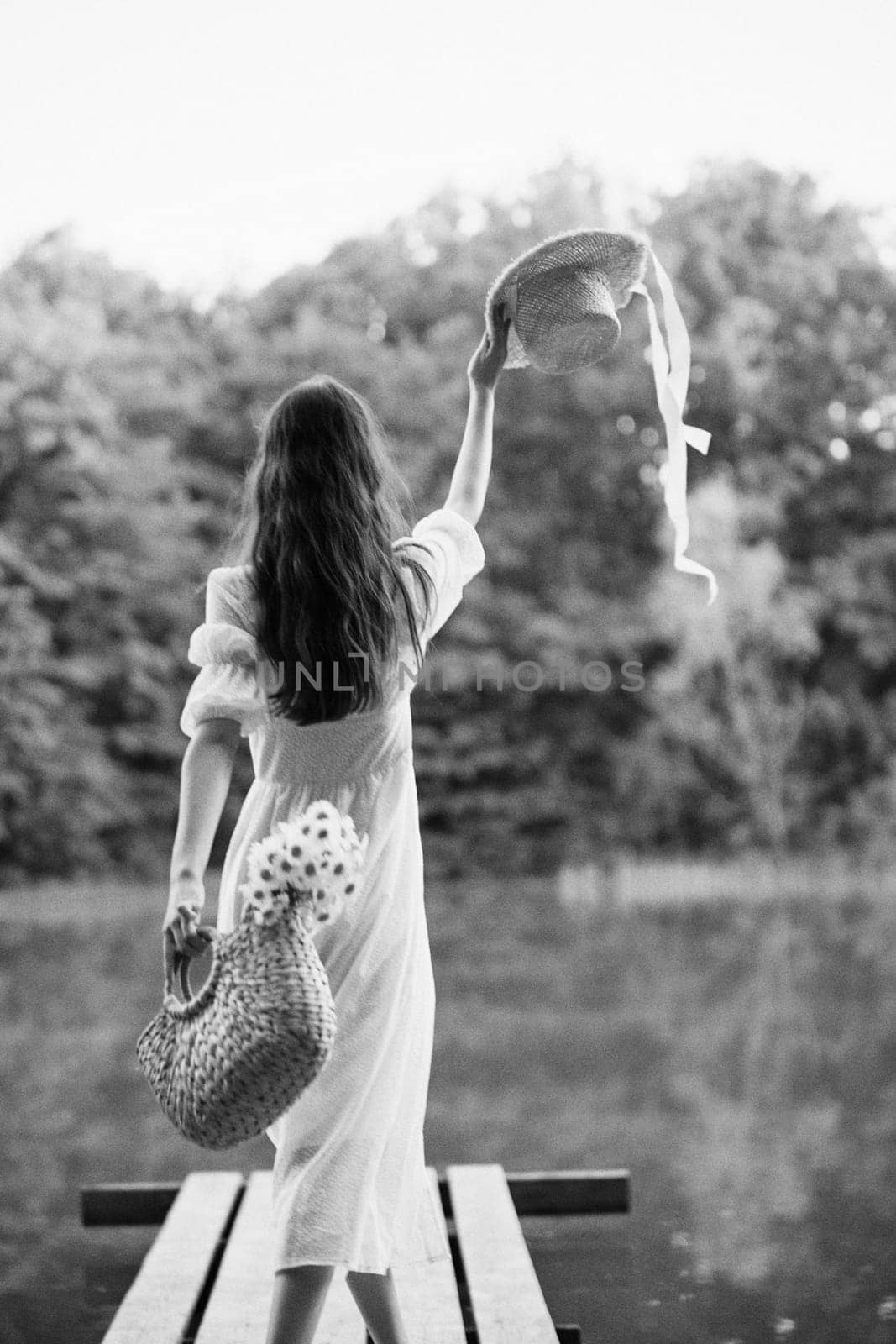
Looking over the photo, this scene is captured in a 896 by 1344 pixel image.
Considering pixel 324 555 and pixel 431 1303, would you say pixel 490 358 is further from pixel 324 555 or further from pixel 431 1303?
pixel 431 1303

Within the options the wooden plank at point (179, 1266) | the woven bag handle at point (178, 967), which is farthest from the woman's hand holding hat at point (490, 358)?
the wooden plank at point (179, 1266)

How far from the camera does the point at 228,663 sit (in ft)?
5.62

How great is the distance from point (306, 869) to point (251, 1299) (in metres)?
0.96

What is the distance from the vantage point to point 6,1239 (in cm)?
310

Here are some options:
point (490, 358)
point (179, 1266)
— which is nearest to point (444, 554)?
point (490, 358)

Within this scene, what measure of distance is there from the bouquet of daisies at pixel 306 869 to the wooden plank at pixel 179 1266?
2.50 feet

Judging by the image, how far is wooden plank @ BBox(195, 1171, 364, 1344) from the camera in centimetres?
206

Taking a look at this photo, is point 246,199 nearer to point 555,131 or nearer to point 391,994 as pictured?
point 555,131

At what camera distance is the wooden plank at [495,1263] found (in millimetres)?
2041

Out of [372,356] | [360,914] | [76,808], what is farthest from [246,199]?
[360,914]

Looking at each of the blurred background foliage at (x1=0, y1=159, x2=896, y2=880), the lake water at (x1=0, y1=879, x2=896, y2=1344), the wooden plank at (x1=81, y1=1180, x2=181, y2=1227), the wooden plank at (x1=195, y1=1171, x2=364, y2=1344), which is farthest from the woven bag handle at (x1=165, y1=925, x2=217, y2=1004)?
the blurred background foliage at (x1=0, y1=159, x2=896, y2=880)

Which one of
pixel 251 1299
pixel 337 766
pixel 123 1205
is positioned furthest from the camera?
pixel 123 1205

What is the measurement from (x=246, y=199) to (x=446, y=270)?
195 cm

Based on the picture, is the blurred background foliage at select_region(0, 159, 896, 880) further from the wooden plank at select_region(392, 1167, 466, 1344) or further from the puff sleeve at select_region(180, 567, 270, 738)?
the puff sleeve at select_region(180, 567, 270, 738)
